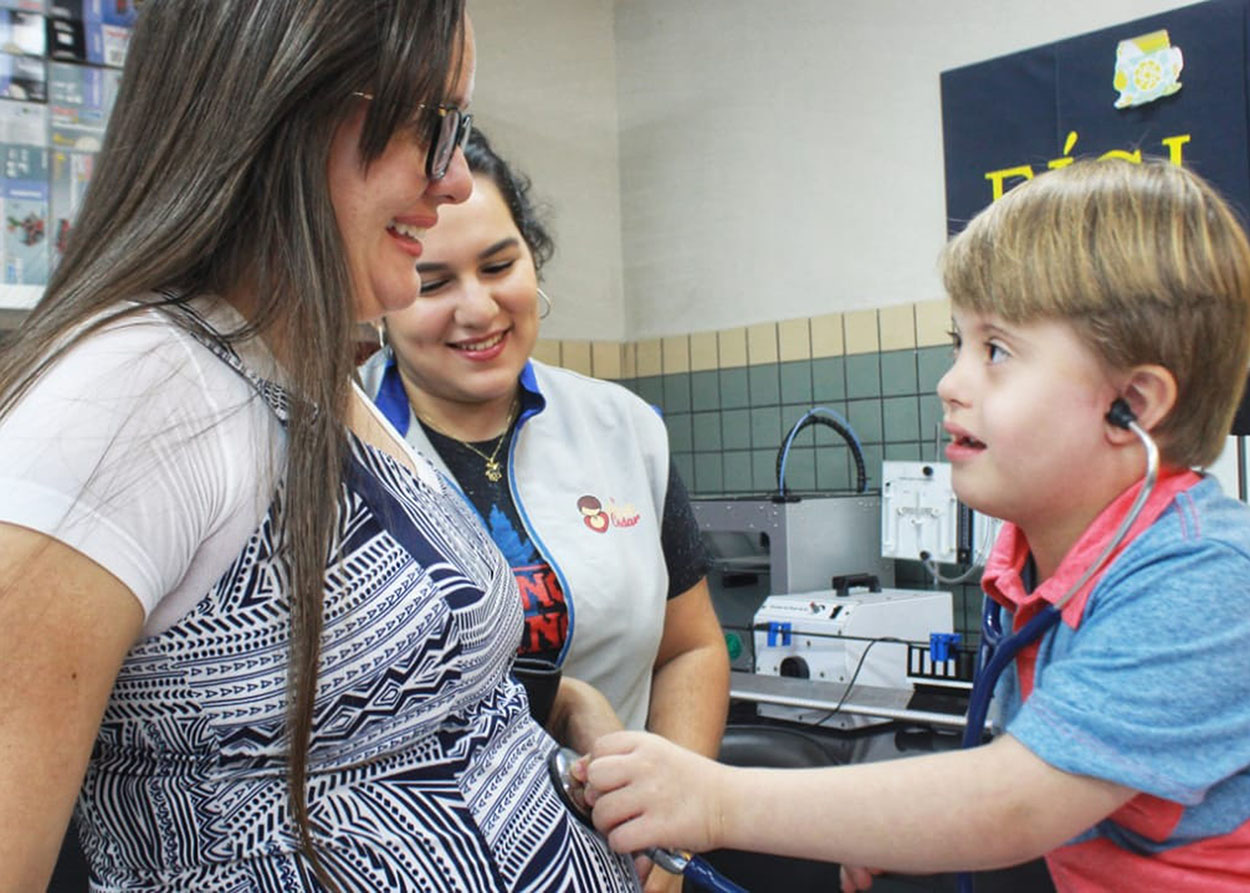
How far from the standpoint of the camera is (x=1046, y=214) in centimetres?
102

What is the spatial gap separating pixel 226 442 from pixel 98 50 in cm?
230

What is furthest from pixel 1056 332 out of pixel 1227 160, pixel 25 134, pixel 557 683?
pixel 25 134

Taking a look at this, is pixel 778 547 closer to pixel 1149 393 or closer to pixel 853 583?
pixel 853 583

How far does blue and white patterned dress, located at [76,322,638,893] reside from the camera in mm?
681

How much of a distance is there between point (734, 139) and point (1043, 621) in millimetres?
3105

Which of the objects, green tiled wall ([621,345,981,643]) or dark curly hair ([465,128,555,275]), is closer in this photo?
dark curly hair ([465,128,555,275])

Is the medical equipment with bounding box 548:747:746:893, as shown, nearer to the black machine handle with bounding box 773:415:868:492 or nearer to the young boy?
the young boy

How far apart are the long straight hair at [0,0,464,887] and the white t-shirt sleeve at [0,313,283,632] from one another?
0.10ft

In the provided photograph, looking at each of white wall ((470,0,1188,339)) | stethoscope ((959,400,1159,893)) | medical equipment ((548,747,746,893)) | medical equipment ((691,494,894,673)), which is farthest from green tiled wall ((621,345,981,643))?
medical equipment ((548,747,746,893))

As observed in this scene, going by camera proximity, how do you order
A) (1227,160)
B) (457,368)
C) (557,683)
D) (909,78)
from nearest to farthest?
(557,683) → (457,368) → (1227,160) → (909,78)

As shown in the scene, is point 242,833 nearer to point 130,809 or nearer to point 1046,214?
point 130,809

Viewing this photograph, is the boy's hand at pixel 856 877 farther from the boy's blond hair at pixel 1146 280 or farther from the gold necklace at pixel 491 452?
the gold necklace at pixel 491 452

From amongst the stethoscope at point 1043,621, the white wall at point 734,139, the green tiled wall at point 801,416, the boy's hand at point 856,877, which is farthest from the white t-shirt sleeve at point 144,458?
the white wall at point 734,139

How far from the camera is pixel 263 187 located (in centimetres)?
75
